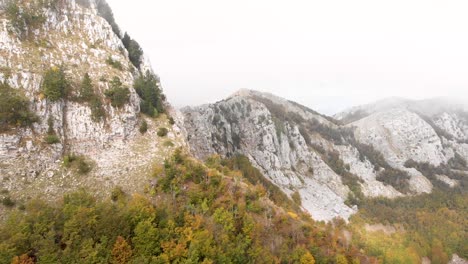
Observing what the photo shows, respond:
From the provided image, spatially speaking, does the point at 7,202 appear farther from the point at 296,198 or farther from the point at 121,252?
the point at 296,198

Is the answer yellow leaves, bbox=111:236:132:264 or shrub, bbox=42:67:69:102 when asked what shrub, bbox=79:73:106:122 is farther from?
yellow leaves, bbox=111:236:132:264

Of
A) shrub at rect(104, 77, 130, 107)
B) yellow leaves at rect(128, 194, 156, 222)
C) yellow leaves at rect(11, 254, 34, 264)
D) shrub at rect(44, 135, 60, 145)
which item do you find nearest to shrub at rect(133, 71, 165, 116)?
shrub at rect(104, 77, 130, 107)

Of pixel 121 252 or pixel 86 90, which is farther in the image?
pixel 86 90

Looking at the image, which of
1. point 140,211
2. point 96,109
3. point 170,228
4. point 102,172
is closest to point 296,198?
point 170,228

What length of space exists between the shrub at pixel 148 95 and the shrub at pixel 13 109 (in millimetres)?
21564

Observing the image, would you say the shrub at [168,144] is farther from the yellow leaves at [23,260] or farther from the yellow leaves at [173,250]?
the yellow leaves at [23,260]

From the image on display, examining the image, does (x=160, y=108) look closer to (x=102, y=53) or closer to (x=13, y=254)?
(x=102, y=53)

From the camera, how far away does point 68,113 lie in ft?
169

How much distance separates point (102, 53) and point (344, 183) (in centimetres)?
16565

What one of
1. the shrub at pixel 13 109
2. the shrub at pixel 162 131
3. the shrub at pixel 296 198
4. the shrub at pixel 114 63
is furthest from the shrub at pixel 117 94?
the shrub at pixel 296 198

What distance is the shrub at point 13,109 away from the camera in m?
43.4

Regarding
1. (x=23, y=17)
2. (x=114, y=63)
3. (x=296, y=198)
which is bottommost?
(x=296, y=198)

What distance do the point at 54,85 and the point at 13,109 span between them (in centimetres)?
796

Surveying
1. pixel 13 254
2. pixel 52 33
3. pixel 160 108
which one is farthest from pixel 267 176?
pixel 13 254
